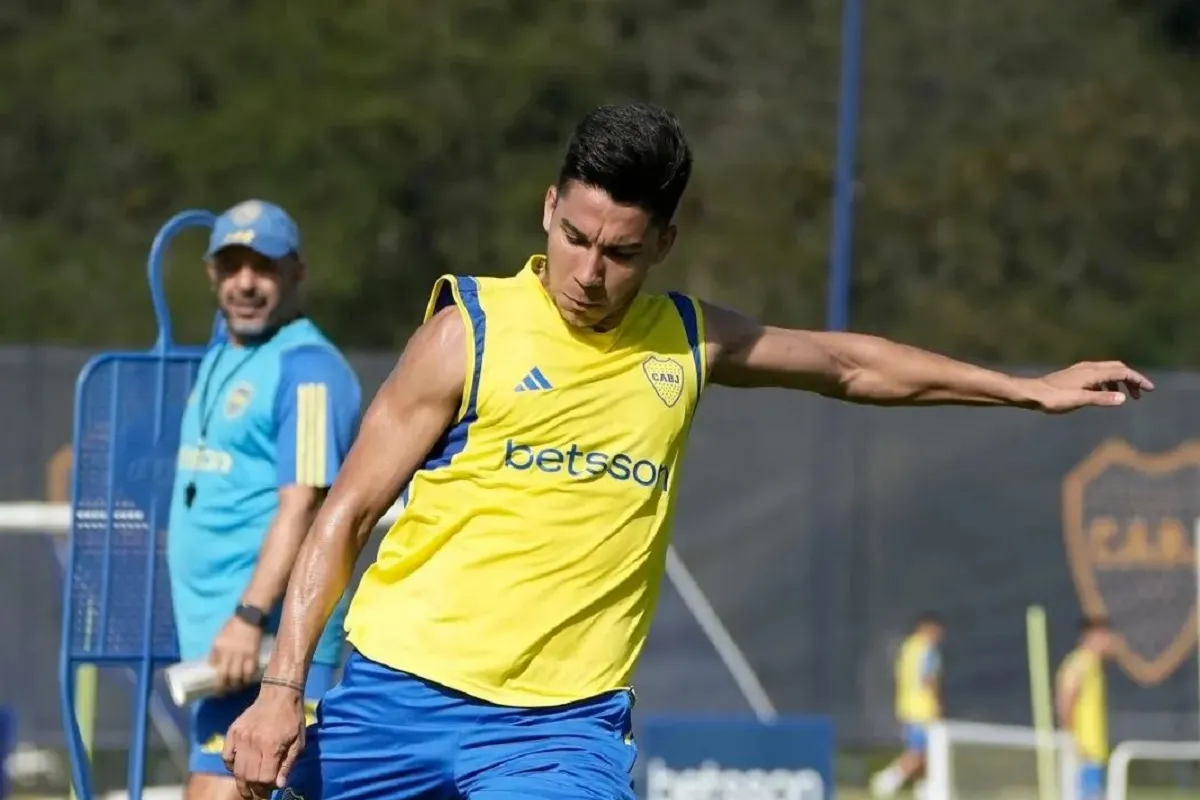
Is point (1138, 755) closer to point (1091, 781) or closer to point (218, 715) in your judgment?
point (1091, 781)

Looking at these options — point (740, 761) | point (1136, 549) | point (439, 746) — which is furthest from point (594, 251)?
point (1136, 549)

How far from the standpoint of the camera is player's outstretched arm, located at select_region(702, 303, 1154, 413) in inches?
179

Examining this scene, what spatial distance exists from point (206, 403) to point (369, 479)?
1896 millimetres

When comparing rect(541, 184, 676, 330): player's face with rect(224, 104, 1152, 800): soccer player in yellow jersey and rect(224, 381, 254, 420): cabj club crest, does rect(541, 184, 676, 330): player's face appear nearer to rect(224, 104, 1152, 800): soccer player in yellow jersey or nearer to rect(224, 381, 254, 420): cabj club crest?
rect(224, 104, 1152, 800): soccer player in yellow jersey

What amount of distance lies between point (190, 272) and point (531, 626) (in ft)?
77.1

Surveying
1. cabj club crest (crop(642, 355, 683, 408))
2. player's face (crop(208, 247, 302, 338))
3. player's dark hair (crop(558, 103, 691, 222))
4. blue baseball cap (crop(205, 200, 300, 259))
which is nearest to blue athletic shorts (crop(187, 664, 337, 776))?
player's face (crop(208, 247, 302, 338))

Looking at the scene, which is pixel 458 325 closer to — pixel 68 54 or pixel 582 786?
pixel 582 786

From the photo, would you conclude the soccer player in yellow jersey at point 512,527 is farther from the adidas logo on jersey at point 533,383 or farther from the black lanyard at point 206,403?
the black lanyard at point 206,403

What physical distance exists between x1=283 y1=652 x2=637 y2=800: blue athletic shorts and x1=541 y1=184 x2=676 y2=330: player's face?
0.73 meters

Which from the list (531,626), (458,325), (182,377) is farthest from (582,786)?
(182,377)

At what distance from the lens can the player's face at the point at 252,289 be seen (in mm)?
6031

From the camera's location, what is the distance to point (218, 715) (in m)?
5.86

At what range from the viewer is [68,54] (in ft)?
98.9

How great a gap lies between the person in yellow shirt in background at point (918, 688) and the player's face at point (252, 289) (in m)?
7.98
